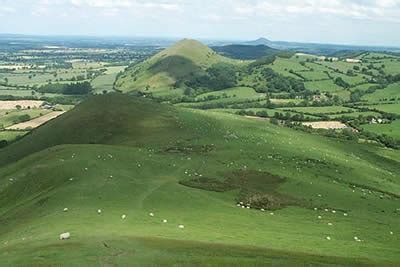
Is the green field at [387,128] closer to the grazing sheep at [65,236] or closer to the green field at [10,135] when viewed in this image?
the green field at [10,135]

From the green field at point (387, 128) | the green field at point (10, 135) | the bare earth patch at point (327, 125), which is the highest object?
the green field at point (387, 128)

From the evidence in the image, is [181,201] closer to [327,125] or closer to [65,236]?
[65,236]

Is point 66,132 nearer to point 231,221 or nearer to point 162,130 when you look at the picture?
point 162,130

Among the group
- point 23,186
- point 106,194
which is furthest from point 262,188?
point 23,186

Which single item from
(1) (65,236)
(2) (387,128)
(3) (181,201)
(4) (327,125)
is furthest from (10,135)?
(1) (65,236)

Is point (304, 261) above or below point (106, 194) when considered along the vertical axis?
above

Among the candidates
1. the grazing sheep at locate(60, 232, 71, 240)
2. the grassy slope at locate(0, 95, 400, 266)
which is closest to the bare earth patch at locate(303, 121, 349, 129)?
the grassy slope at locate(0, 95, 400, 266)

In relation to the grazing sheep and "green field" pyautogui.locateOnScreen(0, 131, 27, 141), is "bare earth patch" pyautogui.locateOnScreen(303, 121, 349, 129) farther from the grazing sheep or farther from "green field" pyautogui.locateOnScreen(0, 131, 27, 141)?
the grazing sheep

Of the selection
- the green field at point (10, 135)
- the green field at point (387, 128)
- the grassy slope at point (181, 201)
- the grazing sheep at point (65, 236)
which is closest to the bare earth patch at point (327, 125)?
the green field at point (387, 128)

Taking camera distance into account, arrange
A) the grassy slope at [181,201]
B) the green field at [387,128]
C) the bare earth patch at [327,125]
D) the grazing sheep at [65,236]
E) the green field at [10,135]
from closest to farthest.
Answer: the grassy slope at [181,201] < the grazing sheep at [65,236] < the green field at [10,135] < the green field at [387,128] < the bare earth patch at [327,125]
